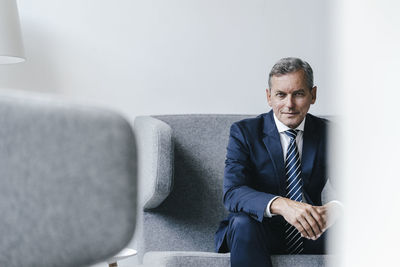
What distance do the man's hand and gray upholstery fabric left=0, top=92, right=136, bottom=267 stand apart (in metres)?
1.35

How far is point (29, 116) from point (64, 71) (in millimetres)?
2242

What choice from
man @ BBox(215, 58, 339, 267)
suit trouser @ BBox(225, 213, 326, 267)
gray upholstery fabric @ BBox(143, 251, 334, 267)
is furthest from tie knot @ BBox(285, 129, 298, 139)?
gray upholstery fabric @ BBox(143, 251, 334, 267)

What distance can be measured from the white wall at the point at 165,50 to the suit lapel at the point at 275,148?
615 mm

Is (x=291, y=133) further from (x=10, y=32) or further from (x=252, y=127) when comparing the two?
(x=10, y=32)

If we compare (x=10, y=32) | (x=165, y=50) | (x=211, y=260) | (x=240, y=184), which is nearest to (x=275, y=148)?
(x=240, y=184)

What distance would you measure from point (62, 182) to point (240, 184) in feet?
5.13

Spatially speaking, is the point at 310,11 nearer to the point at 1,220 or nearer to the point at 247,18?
the point at 247,18

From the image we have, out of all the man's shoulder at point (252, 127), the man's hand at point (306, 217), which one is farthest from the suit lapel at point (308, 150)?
the man's hand at point (306, 217)

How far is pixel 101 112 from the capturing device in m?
0.32

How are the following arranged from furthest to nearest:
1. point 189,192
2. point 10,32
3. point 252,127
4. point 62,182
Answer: point 189,192, point 10,32, point 252,127, point 62,182

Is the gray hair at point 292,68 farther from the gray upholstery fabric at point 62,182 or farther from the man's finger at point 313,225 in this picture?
the gray upholstery fabric at point 62,182

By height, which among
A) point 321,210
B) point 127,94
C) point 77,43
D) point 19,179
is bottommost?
point 321,210

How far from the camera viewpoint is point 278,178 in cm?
186

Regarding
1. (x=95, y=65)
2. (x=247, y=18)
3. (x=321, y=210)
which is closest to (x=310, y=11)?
(x=247, y=18)
